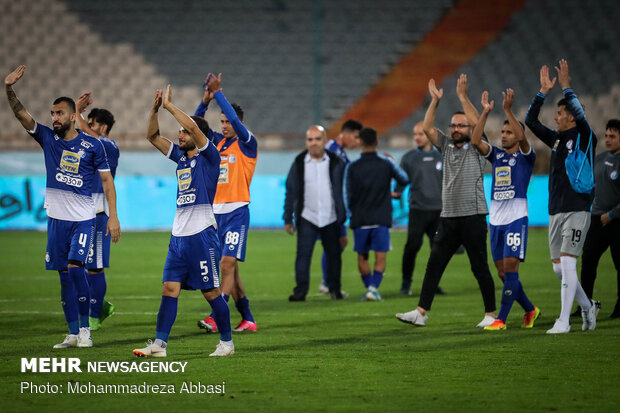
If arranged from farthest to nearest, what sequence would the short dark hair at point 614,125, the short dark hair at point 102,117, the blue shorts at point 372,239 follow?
the blue shorts at point 372,239, the short dark hair at point 614,125, the short dark hair at point 102,117

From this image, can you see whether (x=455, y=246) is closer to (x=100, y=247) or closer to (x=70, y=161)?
(x=100, y=247)

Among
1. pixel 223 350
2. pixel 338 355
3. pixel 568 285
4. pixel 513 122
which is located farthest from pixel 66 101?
pixel 568 285

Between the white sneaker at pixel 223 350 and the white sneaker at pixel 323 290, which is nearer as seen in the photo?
the white sneaker at pixel 223 350

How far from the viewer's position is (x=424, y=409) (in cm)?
562

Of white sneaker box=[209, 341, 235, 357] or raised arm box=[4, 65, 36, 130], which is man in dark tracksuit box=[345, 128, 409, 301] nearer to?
white sneaker box=[209, 341, 235, 357]

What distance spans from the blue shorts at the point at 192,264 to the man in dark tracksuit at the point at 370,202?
16.5 ft

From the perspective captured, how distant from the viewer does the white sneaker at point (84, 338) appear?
7988 mm

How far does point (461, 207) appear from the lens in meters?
9.03

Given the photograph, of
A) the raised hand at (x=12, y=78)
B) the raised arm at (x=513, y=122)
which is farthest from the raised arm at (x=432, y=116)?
the raised hand at (x=12, y=78)

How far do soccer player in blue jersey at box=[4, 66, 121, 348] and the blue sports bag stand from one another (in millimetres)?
4422

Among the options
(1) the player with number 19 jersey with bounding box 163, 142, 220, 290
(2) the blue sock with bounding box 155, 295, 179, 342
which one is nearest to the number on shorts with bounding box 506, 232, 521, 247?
(1) the player with number 19 jersey with bounding box 163, 142, 220, 290

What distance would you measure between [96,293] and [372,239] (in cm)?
440

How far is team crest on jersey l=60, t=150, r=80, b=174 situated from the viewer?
323 inches

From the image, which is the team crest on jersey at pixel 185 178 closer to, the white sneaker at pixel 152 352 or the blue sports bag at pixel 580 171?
the white sneaker at pixel 152 352
